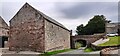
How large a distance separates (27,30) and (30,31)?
549mm

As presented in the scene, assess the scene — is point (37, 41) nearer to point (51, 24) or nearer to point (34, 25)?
point (34, 25)

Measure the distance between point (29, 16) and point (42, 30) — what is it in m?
2.90

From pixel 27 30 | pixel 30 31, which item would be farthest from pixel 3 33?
pixel 30 31

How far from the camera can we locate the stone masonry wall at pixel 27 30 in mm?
27406

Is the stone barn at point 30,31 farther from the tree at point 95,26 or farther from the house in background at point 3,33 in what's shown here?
the tree at point 95,26

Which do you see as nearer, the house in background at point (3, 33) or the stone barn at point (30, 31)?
the stone barn at point (30, 31)

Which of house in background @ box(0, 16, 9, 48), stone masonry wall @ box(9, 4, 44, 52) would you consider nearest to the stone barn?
stone masonry wall @ box(9, 4, 44, 52)

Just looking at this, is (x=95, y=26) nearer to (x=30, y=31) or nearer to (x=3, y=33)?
(x=3, y=33)

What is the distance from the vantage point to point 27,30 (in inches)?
1117

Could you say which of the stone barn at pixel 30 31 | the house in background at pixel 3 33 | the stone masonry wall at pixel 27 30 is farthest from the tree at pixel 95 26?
the stone masonry wall at pixel 27 30

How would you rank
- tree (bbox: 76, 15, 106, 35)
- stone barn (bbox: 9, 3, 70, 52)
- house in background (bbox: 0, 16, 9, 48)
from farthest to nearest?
tree (bbox: 76, 15, 106, 35)
house in background (bbox: 0, 16, 9, 48)
stone barn (bbox: 9, 3, 70, 52)

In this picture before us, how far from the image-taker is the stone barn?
89.6 ft

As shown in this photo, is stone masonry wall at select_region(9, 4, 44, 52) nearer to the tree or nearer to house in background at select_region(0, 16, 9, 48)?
house in background at select_region(0, 16, 9, 48)

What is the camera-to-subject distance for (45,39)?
89.6ft
